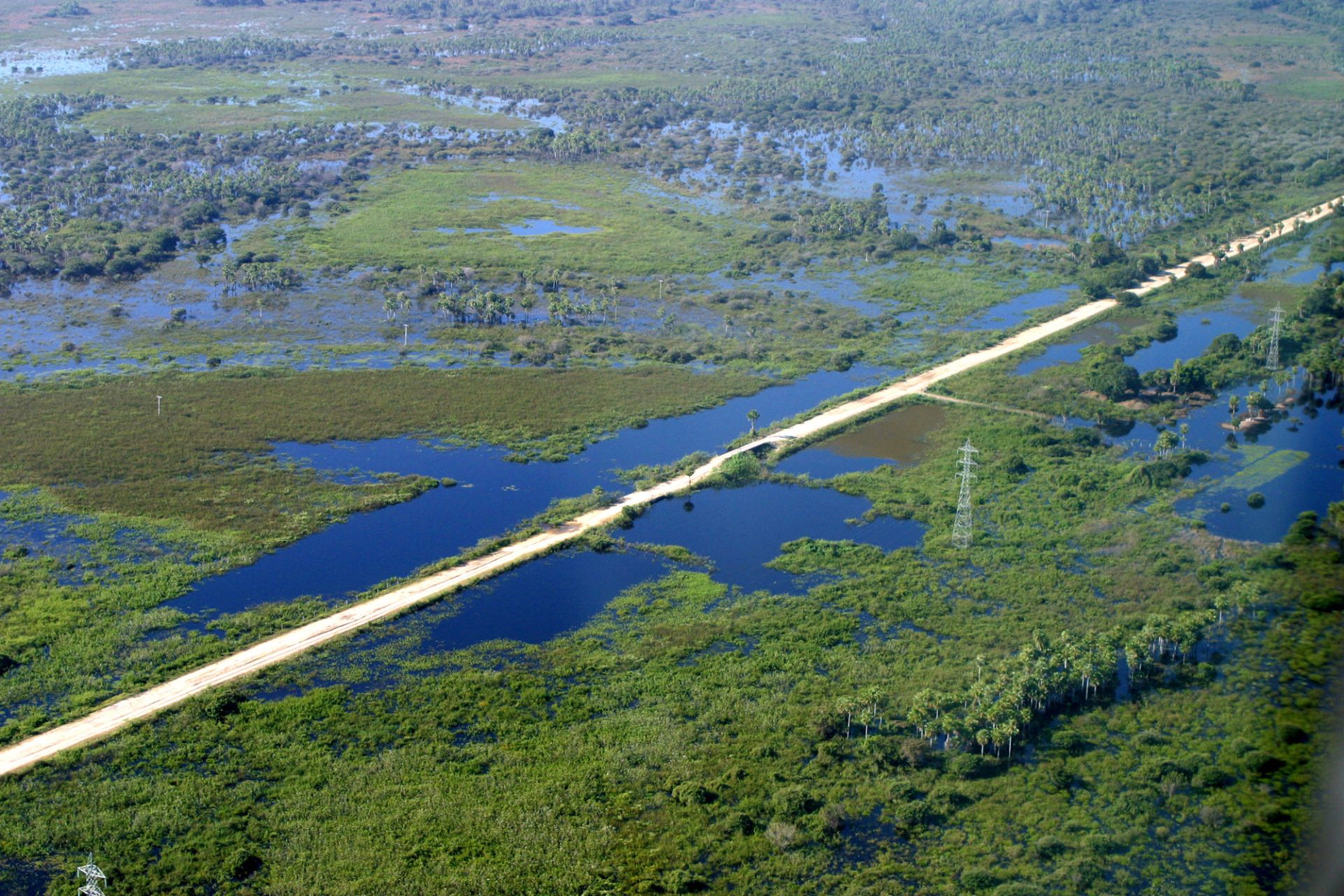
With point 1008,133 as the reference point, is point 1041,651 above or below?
below

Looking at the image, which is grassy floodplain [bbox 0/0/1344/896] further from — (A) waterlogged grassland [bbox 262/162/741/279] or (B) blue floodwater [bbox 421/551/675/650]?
(A) waterlogged grassland [bbox 262/162/741/279]

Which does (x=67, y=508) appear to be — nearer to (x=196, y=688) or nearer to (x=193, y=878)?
(x=196, y=688)

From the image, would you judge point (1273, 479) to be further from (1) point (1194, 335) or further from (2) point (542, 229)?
(2) point (542, 229)

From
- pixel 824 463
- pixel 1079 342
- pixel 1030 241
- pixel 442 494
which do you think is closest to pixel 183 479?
pixel 442 494

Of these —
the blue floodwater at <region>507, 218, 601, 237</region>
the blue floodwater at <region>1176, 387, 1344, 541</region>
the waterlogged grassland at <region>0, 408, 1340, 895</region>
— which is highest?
the blue floodwater at <region>507, 218, 601, 237</region>

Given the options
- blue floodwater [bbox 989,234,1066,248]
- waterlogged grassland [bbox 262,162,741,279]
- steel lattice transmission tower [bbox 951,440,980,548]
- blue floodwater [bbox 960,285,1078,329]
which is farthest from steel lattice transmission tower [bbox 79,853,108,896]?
blue floodwater [bbox 989,234,1066,248]

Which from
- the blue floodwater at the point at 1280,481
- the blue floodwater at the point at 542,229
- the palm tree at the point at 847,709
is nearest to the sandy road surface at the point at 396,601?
the blue floodwater at the point at 1280,481

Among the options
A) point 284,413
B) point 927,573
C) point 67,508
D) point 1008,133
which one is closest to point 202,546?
point 67,508
